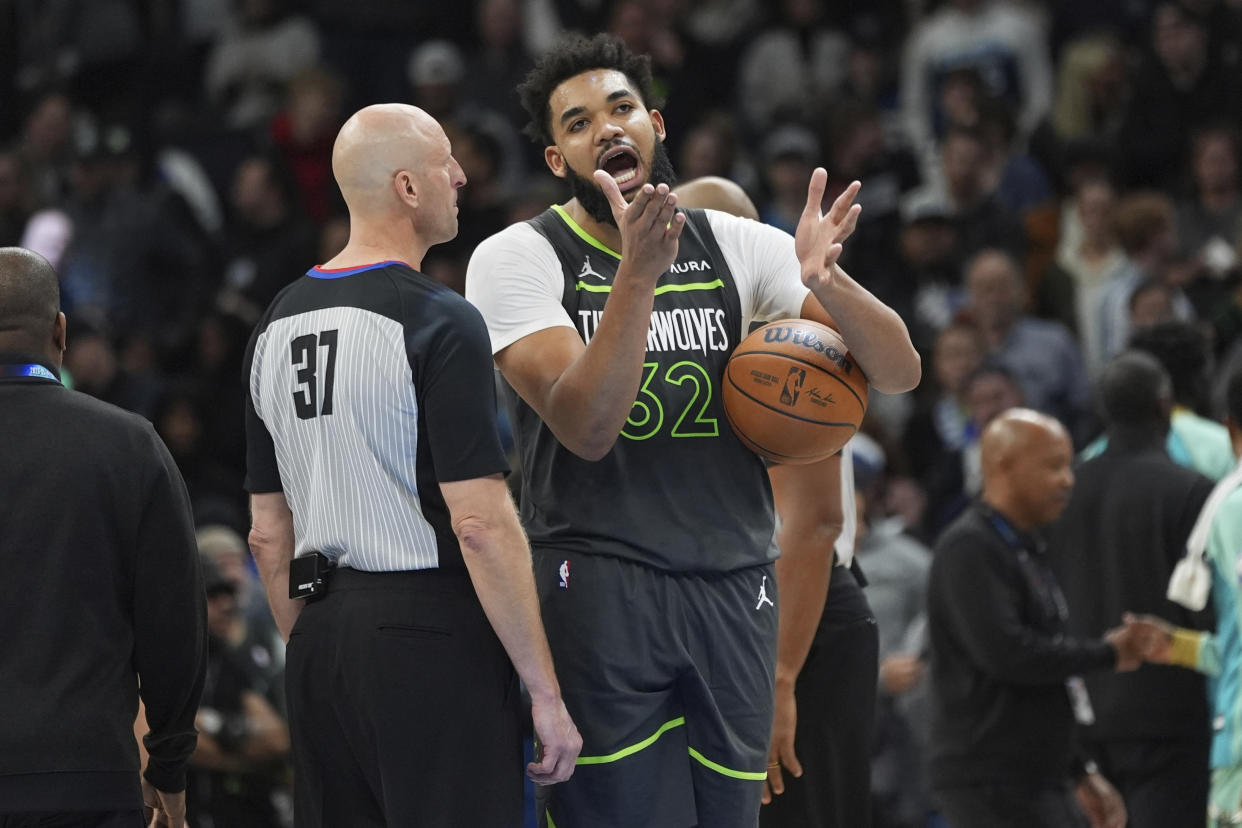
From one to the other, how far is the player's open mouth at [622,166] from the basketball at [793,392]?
527 millimetres

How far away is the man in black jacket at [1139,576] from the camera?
729 centimetres

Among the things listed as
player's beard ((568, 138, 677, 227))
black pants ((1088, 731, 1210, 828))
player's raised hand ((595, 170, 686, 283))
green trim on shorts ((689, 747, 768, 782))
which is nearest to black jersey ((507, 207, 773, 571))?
player's beard ((568, 138, 677, 227))

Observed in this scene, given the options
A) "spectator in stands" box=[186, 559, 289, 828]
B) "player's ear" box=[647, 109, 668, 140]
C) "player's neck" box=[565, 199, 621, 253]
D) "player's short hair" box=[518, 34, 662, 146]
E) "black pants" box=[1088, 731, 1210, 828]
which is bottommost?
"spectator in stands" box=[186, 559, 289, 828]

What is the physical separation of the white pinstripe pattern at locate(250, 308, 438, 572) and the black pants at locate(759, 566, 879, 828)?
1730mm

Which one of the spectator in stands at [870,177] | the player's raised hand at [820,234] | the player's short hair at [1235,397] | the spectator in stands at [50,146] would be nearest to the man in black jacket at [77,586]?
the player's raised hand at [820,234]

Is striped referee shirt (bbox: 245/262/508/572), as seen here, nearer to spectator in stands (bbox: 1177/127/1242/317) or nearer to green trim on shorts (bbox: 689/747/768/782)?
green trim on shorts (bbox: 689/747/768/782)

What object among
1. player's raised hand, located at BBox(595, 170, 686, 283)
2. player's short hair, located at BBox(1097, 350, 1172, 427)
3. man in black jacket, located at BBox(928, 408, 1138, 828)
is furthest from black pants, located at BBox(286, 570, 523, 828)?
player's short hair, located at BBox(1097, 350, 1172, 427)

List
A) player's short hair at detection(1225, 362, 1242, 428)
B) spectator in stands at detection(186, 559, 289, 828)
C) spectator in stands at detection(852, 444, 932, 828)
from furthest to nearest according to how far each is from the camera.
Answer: spectator in stands at detection(852, 444, 932, 828), spectator in stands at detection(186, 559, 289, 828), player's short hair at detection(1225, 362, 1242, 428)

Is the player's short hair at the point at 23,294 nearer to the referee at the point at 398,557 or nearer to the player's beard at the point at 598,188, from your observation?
the referee at the point at 398,557

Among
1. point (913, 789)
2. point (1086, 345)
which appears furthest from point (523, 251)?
point (1086, 345)

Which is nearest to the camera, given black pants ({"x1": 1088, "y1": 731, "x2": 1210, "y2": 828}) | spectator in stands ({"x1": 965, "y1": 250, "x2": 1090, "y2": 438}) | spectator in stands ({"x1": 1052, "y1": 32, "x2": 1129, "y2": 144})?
black pants ({"x1": 1088, "y1": 731, "x2": 1210, "y2": 828})

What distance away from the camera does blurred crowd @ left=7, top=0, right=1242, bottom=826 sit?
10.8 metres

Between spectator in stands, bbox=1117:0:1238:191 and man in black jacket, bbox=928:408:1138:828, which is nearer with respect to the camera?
man in black jacket, bbox=928:408:1138:828

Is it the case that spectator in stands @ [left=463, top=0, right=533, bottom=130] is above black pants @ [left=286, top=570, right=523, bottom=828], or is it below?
above
